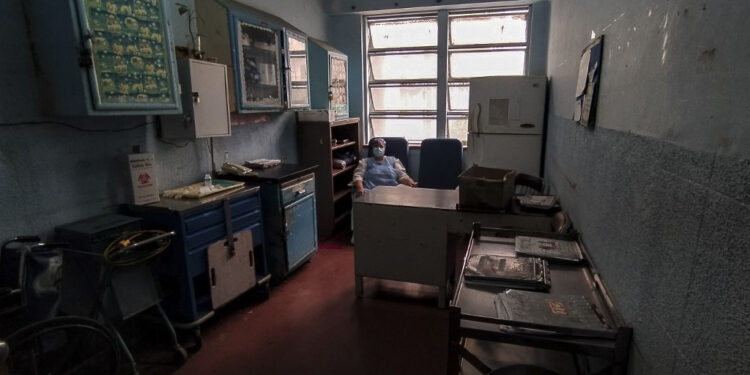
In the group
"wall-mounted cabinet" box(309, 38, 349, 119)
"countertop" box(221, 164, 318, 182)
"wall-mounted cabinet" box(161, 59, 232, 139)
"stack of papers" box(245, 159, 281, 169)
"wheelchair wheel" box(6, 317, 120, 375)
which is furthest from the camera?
"wall-mounted cabinet" box(309, 38, 349, 119)

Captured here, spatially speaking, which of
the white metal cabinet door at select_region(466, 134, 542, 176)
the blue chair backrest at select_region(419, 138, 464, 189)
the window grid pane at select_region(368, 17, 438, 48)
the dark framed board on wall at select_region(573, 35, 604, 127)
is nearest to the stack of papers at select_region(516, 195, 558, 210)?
the dark framed board on wall at select_region(573, 35, 604, 127)

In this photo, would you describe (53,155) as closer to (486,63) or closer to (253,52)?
(253,52)

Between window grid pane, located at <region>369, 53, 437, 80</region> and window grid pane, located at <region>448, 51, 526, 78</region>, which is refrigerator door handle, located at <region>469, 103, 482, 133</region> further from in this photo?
window grid pane, located at <region>369, 53, 437, 80</region>

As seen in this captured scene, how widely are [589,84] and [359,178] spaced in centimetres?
284

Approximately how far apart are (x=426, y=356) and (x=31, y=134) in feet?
7.92

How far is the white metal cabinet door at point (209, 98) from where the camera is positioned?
8.52ft

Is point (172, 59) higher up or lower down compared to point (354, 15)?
lower down

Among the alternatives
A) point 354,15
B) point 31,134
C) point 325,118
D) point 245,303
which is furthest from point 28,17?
point 354,15

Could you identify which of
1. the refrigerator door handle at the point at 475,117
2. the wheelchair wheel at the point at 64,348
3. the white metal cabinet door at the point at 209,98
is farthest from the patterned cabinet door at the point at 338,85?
the wheelchair wheel at the point at 64,348

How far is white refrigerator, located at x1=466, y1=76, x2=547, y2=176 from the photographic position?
146 inches

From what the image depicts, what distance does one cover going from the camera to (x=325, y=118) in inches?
166

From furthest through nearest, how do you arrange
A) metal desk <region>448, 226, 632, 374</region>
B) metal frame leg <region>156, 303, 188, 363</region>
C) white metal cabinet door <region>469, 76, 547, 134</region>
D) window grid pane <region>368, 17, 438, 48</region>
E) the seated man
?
window grid pane <region>368, 17, 438, 48</region> < the seated man < white metal cabinet door <region>469, 76, 547, 134</region> < metal frame leg <region>156, 303, 188, 363</region> < metal desk <region>448, 226, 632, 374</region>

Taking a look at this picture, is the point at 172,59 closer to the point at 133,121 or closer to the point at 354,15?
the point at 133,121

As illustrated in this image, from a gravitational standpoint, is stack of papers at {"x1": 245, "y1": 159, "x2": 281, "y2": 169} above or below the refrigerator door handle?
below
